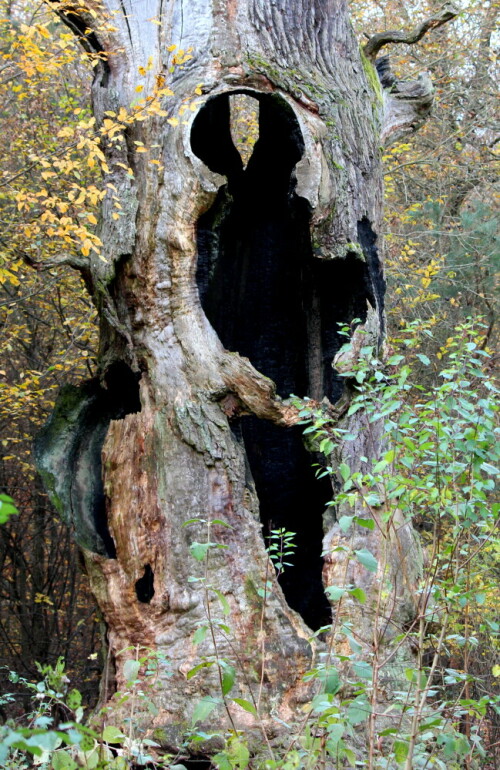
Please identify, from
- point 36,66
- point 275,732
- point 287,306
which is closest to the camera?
point 275,732

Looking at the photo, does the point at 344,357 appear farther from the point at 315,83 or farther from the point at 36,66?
the point at 36,66

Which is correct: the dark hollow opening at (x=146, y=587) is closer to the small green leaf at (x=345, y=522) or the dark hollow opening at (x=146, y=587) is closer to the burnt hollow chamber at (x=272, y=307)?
the burnt hollow chamber at (x=272, y=307)

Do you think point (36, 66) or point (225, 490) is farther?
point (36, 66)

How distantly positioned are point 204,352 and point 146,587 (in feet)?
4.19

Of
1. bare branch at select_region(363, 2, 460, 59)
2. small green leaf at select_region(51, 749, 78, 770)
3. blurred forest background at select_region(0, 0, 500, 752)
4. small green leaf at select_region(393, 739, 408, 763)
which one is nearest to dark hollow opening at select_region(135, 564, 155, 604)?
small green leaf at select_region(51, 749, 78, 770)

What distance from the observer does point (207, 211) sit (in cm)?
439

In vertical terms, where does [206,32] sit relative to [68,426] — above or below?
above

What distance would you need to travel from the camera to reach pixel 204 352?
422 centimetres

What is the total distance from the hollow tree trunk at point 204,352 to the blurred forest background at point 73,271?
2546 millimetres

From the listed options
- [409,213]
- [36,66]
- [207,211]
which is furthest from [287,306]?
[409,213]

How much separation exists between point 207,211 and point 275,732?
268 centimetres

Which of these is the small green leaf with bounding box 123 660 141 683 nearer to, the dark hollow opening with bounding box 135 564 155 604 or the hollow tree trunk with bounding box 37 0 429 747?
the hollow tree trunk with bounding box 37 0 429 747

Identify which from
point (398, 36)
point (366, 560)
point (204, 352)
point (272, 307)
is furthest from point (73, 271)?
point (366, 560)

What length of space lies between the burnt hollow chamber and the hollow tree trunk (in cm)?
4
